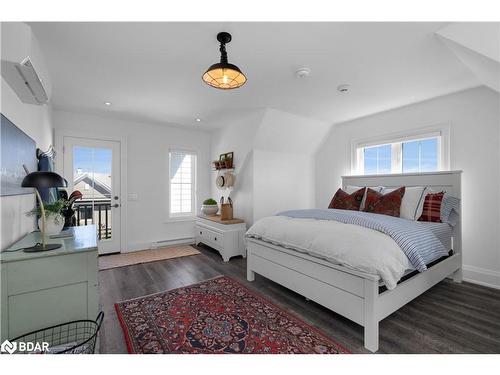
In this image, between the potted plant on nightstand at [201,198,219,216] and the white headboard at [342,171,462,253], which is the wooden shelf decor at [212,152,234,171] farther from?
the white headboard at [342,171,462,253]

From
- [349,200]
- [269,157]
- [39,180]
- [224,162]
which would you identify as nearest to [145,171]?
[224,162]

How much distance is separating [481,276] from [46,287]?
4284 millimetres

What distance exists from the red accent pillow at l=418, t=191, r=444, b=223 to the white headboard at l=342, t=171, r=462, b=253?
0.26m

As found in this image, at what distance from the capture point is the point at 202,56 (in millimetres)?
2193

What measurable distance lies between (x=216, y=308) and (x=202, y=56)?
2.36 meters

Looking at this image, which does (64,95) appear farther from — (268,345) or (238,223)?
Result: (268,345)

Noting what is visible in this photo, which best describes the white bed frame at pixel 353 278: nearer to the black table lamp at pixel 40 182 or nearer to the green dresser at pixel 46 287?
the green dresser at pixel 46 287

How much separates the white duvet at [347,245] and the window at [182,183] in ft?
9.35

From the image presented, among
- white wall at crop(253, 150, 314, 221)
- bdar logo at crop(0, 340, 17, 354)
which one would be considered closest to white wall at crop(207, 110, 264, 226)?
white wall at crop(253, 150, 314, 221)

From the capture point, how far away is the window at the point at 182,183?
15.9 feet

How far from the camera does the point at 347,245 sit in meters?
1.92

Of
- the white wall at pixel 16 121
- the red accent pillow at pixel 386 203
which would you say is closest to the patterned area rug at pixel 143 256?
the white wall at pixel 16 121
